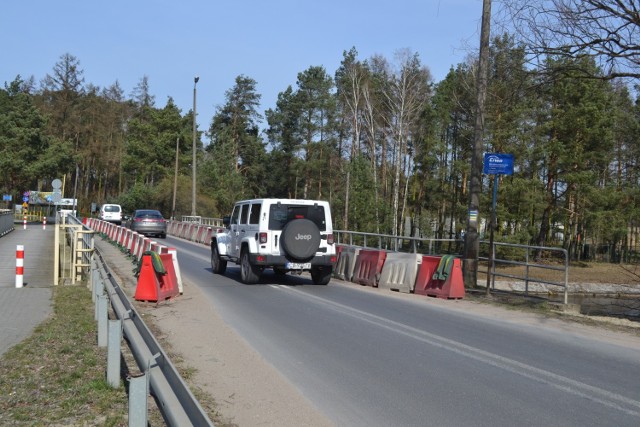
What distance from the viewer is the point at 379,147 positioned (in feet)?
212

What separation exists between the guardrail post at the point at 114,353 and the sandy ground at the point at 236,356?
35.6 inches

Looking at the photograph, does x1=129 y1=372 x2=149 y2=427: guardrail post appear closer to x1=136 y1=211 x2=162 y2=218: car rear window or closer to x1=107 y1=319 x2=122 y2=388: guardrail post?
x1=107 y1=319 x2=122 y2=388: guardrail post

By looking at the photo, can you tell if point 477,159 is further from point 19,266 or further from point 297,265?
point 19,266

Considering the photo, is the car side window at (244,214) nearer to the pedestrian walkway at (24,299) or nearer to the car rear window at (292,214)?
the car rear window at (292,214)

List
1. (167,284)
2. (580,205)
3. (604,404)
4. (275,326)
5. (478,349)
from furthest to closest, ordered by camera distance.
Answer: (580,205), (167,284), (275,326), (478,349), (604,404)

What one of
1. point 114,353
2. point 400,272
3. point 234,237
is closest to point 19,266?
point 234,237

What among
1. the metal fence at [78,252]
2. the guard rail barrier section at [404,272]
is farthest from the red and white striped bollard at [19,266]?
the guard rail barrier section at [404,272]

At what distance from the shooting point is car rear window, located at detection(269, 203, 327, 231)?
648 inches

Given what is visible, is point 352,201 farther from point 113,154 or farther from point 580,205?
point 113,154

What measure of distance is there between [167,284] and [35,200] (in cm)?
7037

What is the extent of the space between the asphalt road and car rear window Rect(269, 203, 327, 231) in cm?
302

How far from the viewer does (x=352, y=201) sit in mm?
51875

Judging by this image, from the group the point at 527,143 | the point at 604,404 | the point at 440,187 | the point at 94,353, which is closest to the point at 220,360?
the point at 94,353

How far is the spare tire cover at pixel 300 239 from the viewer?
16.2 m
